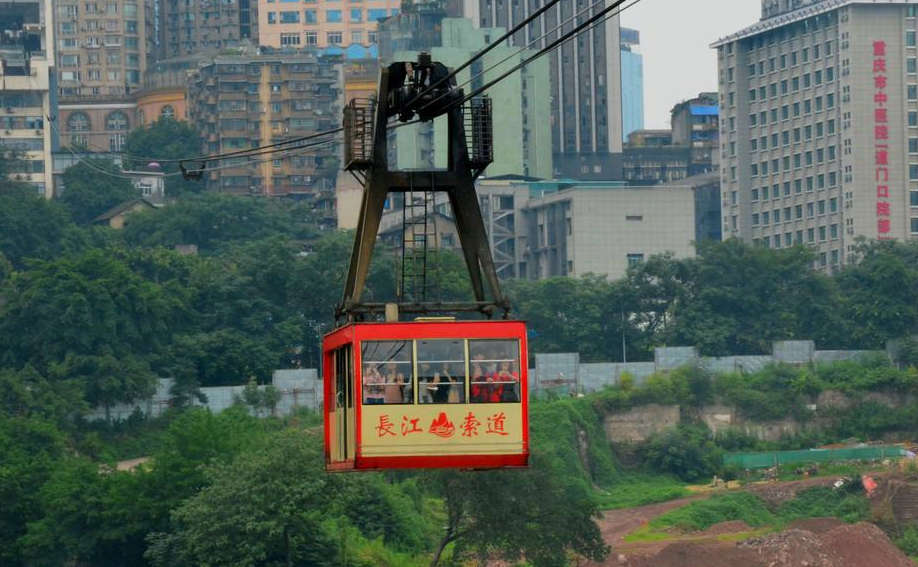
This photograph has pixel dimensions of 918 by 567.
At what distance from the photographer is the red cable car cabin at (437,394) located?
116 ft

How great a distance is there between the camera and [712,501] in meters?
95.9

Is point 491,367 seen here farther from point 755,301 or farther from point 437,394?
point 755,301

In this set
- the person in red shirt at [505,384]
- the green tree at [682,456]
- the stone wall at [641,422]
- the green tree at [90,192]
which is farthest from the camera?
the green tree at [90,192]

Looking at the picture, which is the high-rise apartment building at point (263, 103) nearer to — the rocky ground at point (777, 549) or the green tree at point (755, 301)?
the green tree at point (755, 301)

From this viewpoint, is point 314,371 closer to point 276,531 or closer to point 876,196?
point 276,531

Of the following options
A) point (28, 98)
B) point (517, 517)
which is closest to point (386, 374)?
point (517, 517)

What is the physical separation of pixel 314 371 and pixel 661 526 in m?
20.9

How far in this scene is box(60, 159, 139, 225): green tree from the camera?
15188 centimetres

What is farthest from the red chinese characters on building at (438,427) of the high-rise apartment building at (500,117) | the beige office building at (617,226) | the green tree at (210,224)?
the high-rise apartment building at (500,117)

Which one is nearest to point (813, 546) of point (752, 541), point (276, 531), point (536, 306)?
point (752, 541)

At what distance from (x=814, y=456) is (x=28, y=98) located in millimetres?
75017

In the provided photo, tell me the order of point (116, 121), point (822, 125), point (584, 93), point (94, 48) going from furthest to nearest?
point (94, 48), point (116, 121), point (584, 93), point (822, 125)

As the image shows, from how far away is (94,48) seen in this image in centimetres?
19738

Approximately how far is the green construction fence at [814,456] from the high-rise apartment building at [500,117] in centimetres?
4365
